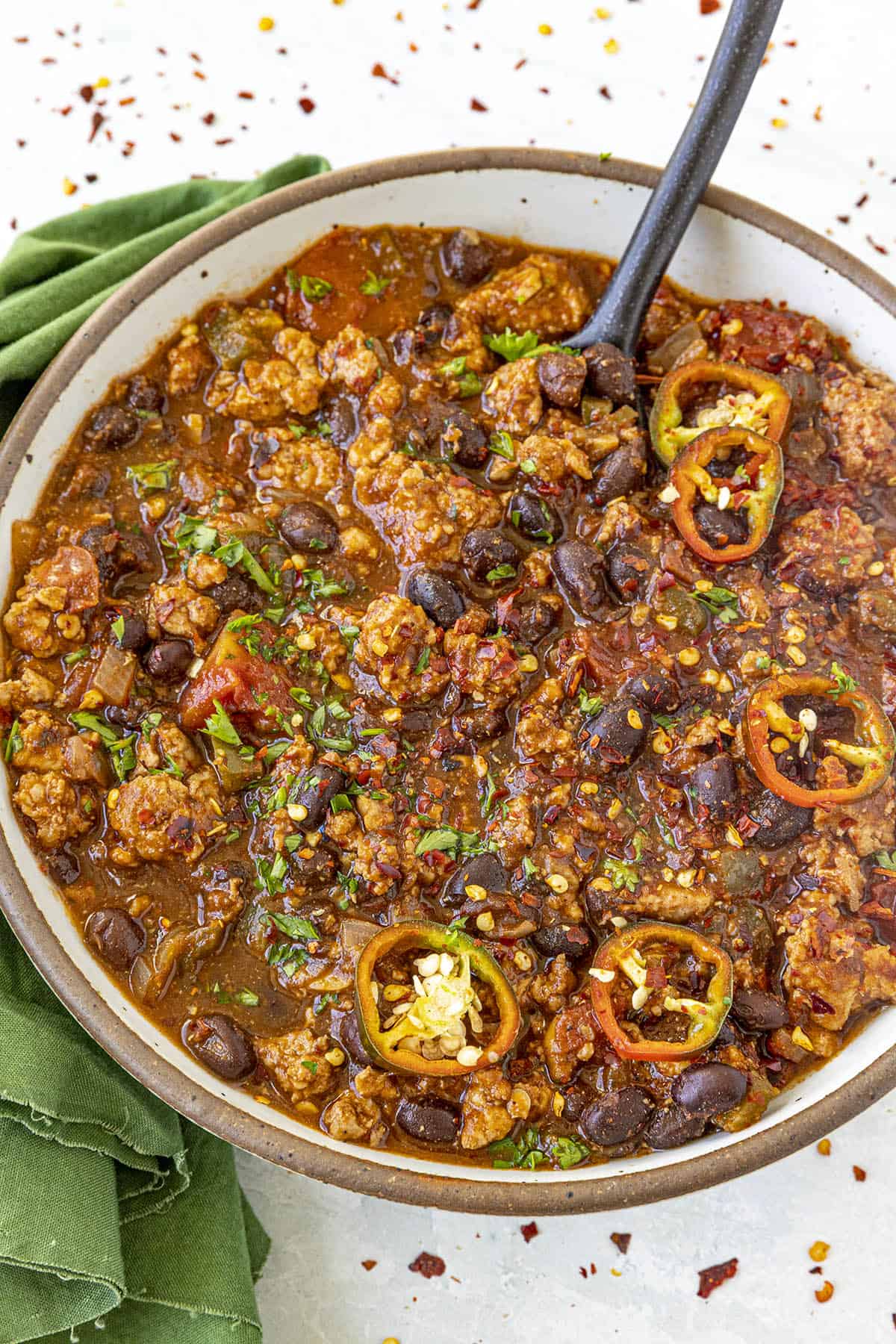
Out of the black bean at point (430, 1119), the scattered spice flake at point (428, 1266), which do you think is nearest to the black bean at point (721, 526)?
the black bean at point (430, 1119)

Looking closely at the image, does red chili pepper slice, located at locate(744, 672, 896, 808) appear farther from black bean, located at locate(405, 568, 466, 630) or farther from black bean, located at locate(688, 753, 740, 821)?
black bean, located at locate(405, 568, 466, 630)

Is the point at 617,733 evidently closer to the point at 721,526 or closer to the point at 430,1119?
the point at 721,526

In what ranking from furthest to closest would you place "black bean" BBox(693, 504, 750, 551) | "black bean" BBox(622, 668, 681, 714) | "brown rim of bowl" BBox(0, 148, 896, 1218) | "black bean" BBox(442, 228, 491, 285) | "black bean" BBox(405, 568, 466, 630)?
"black bean" BBox(442, 228, 491, 285), "black bean" BBox(693, 504, 750, 551), "black bean" BBox(405, 568, 466, 630), "black bean" BBox(622, 668, 681, 714), "brown rim of bowl" BBox(0, 148, 896, 1218)

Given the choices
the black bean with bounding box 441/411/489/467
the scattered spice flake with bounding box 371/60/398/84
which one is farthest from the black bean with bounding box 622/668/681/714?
the scattered spice flake with bounding box 371/60/398/84

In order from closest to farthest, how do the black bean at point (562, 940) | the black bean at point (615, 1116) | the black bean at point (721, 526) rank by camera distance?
the black bean at point (615, 1116) → the black bean at point (562, 940) → the black bean at point (721, 526)

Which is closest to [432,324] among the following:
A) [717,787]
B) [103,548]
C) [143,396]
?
[143,396]

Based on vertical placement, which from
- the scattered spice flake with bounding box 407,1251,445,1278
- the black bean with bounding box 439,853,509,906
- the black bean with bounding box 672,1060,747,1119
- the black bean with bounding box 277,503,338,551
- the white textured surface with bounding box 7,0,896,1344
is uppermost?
the white textured surface with bounding box 7,0,896,1344

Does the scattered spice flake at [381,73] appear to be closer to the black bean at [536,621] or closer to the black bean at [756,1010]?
the black bean at [536,621]

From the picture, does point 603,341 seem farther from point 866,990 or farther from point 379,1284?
point 379,1284
